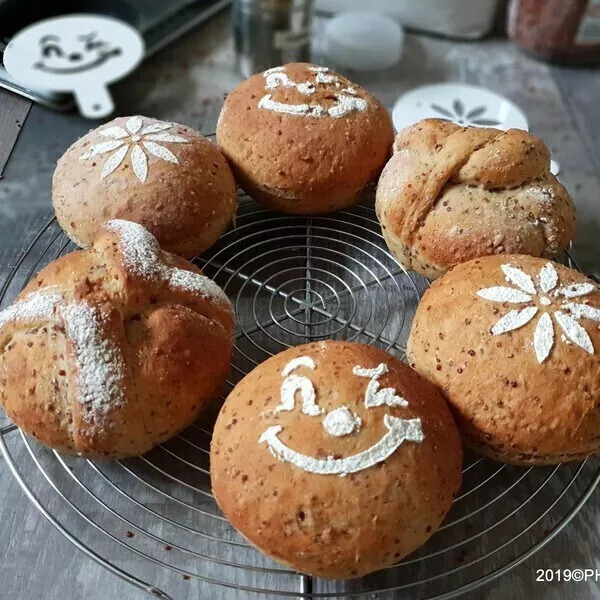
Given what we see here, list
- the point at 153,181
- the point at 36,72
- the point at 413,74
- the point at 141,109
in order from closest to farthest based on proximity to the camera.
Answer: the point at 153,181
the point at 36,72
the point at 141,109
the point at 413,74

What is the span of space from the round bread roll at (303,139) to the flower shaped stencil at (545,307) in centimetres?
42

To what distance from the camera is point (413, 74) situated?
2.21 m

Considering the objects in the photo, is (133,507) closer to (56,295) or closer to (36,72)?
(56,295)

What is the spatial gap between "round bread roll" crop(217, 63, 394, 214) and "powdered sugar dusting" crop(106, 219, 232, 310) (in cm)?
32

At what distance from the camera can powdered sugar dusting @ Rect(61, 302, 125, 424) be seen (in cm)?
95

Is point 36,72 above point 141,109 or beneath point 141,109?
above

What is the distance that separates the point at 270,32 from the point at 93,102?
0.58 m

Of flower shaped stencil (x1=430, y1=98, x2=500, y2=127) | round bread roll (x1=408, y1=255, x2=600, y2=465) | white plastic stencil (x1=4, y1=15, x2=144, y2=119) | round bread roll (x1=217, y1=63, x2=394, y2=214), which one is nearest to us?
round bread roll (x1=408, y1=255, x2=600, y2=465)

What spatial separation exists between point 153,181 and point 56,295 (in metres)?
0.31

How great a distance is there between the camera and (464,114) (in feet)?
6.48

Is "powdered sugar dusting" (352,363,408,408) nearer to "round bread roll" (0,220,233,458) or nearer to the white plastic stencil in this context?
"round bread roll" (0,220,233,458)

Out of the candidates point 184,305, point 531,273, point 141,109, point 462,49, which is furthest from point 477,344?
point 462,49

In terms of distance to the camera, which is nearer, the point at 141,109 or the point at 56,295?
the point at 56,295

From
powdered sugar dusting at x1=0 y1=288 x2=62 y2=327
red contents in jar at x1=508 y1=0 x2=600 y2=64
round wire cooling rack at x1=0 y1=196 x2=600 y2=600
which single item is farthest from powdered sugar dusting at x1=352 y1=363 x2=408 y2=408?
red contents in jar at x1=508 y1=0 x2=600 y2=64
